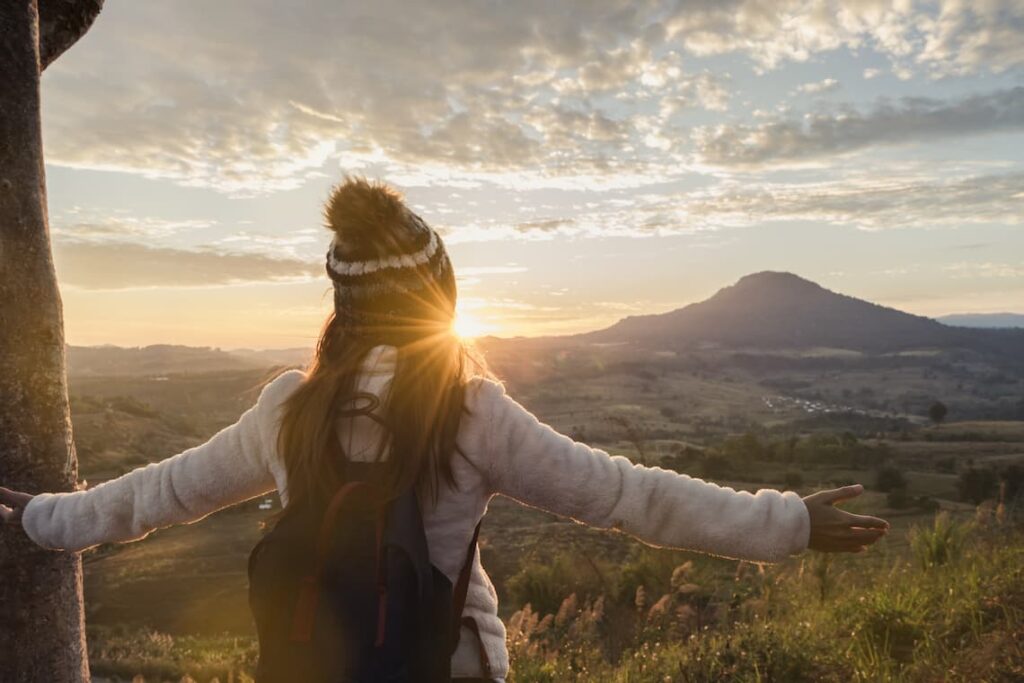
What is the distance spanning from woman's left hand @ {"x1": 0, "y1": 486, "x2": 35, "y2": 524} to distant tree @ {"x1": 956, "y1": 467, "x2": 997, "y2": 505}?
119 ft

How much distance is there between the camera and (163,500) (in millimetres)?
1919

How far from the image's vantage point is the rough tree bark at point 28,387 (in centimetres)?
241

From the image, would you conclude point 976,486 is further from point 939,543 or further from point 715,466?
point 939,543

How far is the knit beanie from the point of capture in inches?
70.0

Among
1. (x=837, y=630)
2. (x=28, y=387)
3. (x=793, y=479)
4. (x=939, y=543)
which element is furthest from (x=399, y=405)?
(x=793, y=479)

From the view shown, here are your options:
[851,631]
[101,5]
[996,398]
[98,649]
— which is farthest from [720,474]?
[996,398]

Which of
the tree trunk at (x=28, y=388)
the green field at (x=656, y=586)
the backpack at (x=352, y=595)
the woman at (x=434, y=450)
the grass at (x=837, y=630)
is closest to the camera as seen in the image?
the backpack at (x=352, y=595)

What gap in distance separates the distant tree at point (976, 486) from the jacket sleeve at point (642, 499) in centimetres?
3556

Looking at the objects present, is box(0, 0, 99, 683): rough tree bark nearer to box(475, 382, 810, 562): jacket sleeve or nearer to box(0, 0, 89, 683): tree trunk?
box(0, 0, 89, 683): tree trunk

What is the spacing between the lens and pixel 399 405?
5.65 feet

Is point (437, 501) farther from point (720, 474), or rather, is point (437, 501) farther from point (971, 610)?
point (720, 474)

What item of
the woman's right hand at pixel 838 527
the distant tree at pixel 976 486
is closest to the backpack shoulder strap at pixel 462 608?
the woman's right hand at pixel 838 527

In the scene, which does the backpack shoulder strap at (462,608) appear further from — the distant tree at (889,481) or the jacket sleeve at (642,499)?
the distant tree at (889,481)

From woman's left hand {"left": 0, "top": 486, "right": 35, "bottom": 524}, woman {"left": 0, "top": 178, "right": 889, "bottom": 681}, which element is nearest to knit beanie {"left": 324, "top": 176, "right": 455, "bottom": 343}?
woman {"left": 0, "top": 178, "right": 889, "bottom": 681}
